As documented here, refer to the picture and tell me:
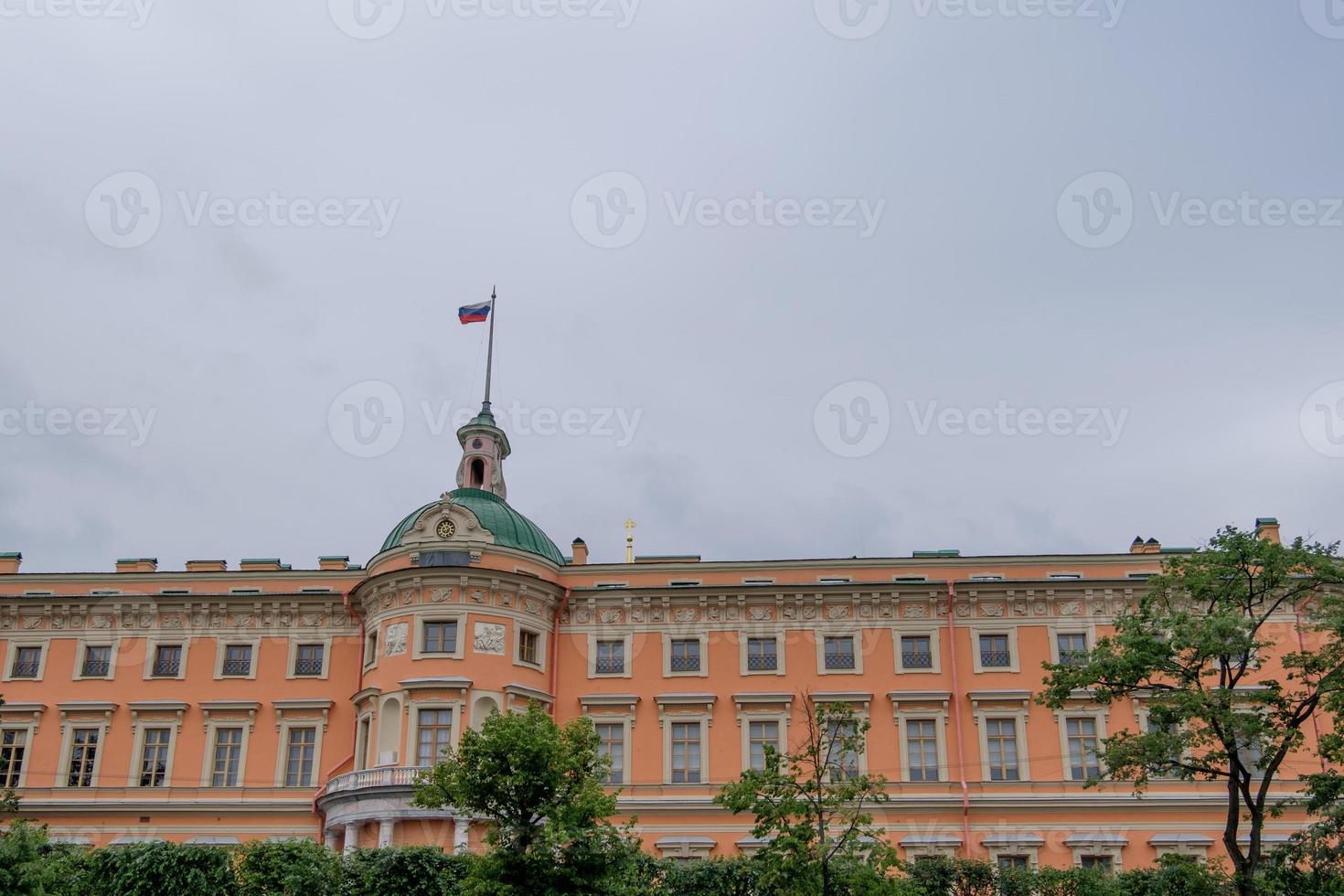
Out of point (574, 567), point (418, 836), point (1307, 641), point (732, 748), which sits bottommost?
point (418, 836)

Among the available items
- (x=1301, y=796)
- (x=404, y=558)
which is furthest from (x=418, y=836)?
(x=1301, y=796)

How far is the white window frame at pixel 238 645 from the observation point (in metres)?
48.6

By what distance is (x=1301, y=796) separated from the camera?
145ft

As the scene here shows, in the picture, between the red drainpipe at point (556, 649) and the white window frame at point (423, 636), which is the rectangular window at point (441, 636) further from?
the red drainpipe at point (556, 649)

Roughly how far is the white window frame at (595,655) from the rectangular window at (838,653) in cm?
713

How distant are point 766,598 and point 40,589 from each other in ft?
94.2

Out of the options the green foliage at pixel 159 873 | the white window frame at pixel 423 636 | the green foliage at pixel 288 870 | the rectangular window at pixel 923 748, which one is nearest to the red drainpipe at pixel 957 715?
the rectangular window at pixel 923 748

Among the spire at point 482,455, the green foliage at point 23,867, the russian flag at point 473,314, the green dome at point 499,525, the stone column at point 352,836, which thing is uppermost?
the russian flag at point 473,314

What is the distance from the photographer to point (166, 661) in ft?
161

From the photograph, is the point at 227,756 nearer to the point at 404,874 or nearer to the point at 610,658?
the point at 610,658

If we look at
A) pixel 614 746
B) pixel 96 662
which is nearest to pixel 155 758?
pixel 96 662

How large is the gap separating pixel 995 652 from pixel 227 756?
92.5 feet

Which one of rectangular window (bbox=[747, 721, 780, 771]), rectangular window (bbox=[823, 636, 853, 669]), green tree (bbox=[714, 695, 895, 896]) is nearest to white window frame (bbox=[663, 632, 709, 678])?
rectangular window (bbox=[747, 721, 780, 771])

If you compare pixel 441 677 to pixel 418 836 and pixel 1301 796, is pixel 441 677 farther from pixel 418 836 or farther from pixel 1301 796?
pixel 1301 796
